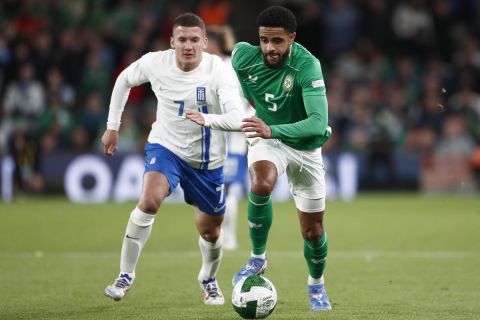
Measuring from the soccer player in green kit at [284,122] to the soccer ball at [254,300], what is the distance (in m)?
0.50

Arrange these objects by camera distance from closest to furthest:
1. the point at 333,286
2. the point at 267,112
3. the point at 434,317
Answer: the point at 434,317
the point at 267,112
the point at 333,286

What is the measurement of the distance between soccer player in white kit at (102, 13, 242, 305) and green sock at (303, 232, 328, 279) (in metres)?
0.75

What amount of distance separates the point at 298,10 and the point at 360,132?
368 cm

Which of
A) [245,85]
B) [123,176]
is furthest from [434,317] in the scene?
[123,176]

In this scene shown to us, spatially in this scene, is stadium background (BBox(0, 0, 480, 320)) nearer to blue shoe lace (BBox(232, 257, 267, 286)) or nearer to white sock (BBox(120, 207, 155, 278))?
blue shoe lace (BBox(232, 257, 267, 286))

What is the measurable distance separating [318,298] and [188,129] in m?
1.62

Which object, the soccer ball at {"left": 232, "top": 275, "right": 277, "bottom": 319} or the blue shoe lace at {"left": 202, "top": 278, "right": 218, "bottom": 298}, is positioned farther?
the blue shoe lace at {"left": 202, "top": 278, "right": 218, "bottom": 298}

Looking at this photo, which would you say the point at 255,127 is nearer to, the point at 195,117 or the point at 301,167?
the point at 195,117

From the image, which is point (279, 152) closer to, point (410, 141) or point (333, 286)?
point (333, 286)

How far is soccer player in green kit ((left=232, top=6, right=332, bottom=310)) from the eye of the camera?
7195mm

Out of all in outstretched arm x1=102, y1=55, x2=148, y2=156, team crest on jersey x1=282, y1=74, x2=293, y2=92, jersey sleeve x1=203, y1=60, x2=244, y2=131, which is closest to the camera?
jersey sleeve x1=203, y1=60, x2=244, y2=131

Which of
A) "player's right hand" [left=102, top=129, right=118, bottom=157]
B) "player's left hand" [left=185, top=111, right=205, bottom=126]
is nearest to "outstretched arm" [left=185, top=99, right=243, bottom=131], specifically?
"player's left hand" [left=185, top=111, right=205, bottom=126]

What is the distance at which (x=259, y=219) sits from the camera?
7.52 metres

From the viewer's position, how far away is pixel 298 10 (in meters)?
21.8
